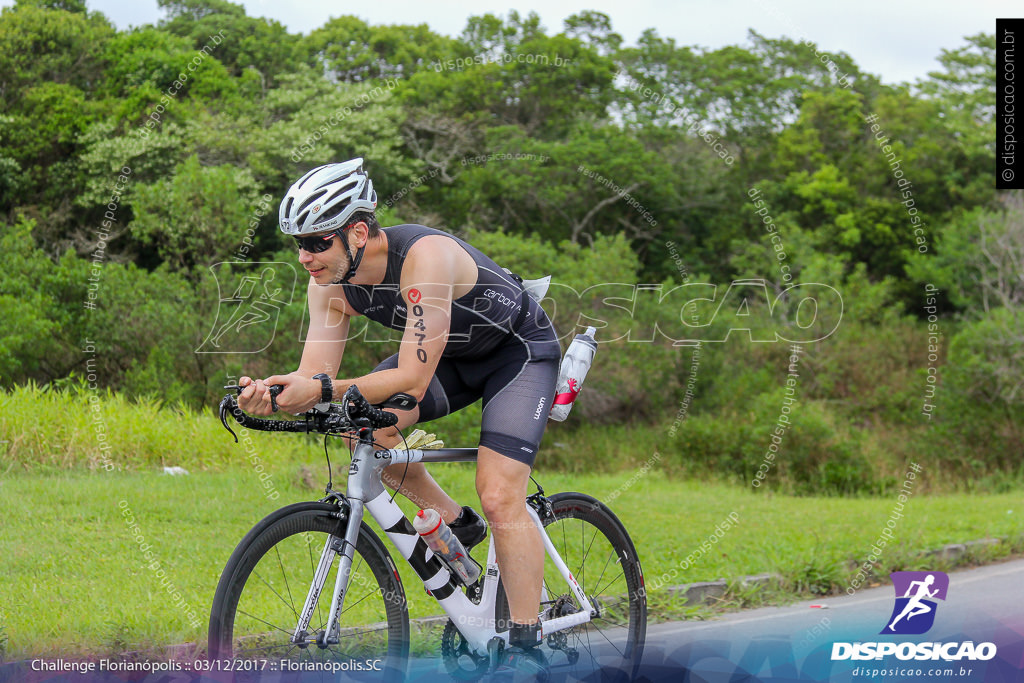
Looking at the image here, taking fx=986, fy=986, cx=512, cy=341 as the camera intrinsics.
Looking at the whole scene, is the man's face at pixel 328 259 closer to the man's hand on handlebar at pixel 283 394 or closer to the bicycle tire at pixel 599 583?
the man's hand on handlebar at pixel 283 394

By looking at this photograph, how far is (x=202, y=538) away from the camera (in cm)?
646

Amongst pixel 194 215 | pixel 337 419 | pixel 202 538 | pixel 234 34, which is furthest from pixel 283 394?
pixel 234 34

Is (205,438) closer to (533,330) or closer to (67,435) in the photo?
(67,435)

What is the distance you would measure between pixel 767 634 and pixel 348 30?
66.1 feet

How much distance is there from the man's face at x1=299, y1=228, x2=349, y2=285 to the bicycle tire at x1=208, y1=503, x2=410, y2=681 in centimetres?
85

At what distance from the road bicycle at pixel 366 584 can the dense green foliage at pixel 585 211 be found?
7170 mm

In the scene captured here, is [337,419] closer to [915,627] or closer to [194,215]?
[915,627]

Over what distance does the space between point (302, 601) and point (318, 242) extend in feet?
4.40

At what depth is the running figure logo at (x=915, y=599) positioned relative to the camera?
18.1 feet

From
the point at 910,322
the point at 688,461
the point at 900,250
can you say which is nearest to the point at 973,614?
the point at 688,461

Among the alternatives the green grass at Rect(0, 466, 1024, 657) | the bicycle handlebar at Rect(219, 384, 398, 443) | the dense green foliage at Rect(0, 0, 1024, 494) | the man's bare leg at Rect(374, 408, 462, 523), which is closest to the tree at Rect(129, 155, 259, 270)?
the dense green foliage at Rect(0, 0, 1024, 494)

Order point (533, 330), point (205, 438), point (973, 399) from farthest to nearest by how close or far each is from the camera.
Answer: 1. point (973, 399)
2. point (205, 438)
3. point (533, 330)

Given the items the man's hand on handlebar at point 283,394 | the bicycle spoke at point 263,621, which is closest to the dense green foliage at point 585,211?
the bicycle spoke at point 263,621

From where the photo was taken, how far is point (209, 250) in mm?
15297
